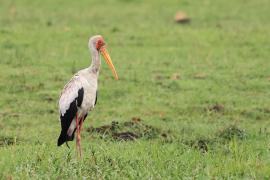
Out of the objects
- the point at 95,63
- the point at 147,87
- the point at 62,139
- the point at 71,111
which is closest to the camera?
the point at 62,139

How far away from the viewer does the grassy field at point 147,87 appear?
288 inches

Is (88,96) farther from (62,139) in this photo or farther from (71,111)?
(62,139)

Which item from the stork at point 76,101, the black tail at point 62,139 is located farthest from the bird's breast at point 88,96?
the black tail at point 62,139

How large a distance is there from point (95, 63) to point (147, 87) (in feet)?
11.2

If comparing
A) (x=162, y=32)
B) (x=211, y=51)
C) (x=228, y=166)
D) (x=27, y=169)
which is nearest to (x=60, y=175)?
(x=27, y=169)

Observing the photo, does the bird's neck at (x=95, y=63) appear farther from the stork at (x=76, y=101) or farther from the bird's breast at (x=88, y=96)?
the bird's breast at (x=88, y=96)

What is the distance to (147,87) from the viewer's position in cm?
1210

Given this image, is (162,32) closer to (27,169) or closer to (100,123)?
(100,123)

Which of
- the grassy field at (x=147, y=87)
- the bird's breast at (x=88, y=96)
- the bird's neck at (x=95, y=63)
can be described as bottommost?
the grassy field at (x=147, y=87)

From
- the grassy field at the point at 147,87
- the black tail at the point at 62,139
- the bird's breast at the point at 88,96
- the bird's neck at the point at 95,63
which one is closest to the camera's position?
the grassy field at the point at 147,87

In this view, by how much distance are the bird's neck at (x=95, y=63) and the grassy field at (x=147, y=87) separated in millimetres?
878

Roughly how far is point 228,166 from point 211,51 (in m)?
7.28

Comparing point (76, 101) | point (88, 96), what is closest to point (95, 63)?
point (88, 96)

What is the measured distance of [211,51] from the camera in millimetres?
14312
